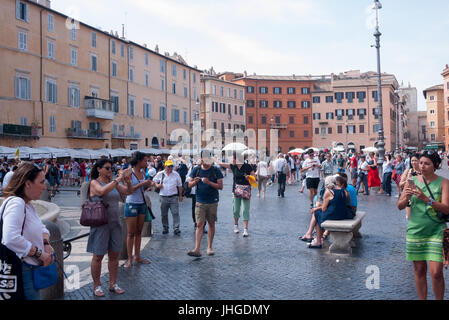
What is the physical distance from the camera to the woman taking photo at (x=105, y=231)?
477 cm

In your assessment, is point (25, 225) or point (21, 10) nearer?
point (25, 225)

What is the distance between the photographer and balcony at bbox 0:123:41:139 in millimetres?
29312

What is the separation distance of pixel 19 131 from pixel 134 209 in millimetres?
27790

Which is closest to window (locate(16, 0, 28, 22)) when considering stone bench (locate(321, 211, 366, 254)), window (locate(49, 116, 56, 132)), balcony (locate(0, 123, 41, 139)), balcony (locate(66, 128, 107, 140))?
window (locate(49, 116, 56, 132))

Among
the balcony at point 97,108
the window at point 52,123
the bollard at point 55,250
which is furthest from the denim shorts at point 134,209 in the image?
the balcony at point 97,108

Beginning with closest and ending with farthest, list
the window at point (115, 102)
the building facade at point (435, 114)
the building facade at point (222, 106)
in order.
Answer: the window at point (115, 102) → the building facade at point (222, 106) → the building facade at point (435, 114)

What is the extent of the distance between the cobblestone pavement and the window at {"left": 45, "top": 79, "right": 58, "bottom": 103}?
27734mm

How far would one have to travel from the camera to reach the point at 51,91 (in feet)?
114

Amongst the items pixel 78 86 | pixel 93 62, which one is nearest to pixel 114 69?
pixel 93 62

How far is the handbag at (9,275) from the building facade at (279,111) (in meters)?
68.4

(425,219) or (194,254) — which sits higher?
(425,219)

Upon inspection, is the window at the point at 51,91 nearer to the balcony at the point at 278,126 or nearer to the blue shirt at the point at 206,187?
the blue shirt at the point at 206,187

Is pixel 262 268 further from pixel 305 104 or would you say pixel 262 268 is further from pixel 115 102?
pixel 305 104
